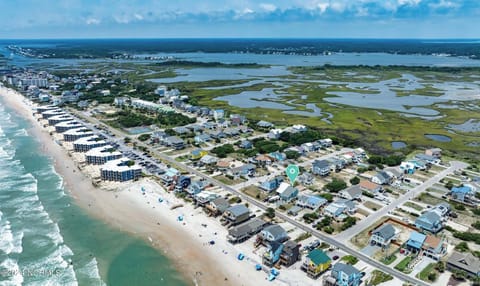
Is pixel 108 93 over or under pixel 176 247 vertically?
over

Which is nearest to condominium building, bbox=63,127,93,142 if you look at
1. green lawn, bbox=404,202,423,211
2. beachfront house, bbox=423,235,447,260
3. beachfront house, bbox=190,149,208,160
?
beachfront house, bbox=190,149,208,160

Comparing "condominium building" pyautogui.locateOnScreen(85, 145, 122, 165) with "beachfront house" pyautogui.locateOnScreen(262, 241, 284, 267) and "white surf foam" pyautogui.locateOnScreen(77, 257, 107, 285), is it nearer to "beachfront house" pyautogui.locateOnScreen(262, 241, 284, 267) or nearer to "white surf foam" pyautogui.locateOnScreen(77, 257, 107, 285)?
"white surf foam" pyautogui.locateOnScreen(77, 257, 107, 285)

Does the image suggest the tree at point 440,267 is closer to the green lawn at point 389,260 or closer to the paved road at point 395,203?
the green lawn at point 389,260

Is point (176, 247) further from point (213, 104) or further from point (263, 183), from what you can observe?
point (213, 104)

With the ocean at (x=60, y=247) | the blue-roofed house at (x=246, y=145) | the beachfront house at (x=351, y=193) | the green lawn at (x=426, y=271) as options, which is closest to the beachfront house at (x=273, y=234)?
the ocean at (x=60, y=247)

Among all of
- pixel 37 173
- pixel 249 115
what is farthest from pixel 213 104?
pixel 37 173

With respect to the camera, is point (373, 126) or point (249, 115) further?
point (249, 115)
